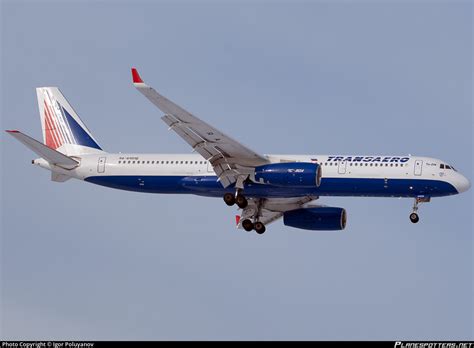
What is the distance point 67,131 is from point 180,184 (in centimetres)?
1020

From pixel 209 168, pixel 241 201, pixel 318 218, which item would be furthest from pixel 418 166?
pixel 209 168

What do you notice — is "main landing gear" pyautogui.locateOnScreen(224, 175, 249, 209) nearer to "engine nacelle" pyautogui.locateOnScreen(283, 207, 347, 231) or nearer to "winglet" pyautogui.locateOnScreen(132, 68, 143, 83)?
"engine nacelle" pyautogui.locateOnScreen(283, 207, 347, 231)

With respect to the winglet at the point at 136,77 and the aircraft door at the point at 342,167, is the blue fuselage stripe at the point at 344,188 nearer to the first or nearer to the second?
the aircraft door at the point at 342,167

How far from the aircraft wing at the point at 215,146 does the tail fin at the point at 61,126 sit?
35.1 feet

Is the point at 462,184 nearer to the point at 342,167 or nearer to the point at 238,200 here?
the point at 342,167

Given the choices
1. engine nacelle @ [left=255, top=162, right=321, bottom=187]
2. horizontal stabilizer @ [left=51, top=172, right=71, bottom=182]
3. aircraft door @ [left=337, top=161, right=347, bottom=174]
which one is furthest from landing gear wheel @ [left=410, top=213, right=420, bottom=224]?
horizontal stabilizer @ [left=51, top=172, right=71, bottom=182]

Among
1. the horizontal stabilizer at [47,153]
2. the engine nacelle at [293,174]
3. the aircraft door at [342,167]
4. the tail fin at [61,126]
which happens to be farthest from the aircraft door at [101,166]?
the aircraft door at [342,167]

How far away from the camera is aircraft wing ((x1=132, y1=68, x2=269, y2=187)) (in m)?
61.2

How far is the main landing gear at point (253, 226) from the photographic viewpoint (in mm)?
71625

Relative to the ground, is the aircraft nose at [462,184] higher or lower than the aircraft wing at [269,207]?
higher

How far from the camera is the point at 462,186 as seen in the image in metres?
66.8

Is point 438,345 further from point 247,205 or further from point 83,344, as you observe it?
point 247,205

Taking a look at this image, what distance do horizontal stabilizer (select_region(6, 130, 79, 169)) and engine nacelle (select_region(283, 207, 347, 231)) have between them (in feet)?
47.9

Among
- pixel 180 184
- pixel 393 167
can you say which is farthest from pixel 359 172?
pixel 180 184
